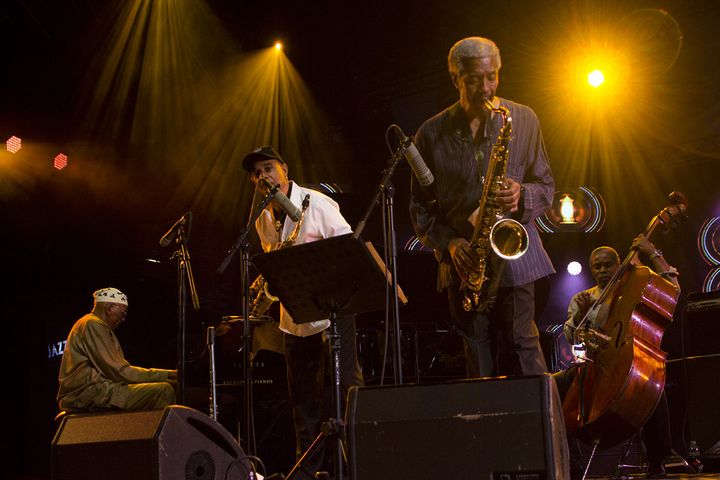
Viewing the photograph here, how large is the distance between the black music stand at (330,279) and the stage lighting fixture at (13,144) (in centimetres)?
591

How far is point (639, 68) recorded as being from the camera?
31.6 feet

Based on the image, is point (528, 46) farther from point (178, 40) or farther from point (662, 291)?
point (662, 291)

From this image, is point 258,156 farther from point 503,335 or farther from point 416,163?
point 503,335

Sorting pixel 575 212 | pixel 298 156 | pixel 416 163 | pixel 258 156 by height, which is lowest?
pixel 416 163

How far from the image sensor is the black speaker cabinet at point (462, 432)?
8.22 feet

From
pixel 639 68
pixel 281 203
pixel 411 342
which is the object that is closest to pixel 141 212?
pixel 411 342

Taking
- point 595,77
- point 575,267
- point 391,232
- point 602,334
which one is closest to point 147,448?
point 391,232

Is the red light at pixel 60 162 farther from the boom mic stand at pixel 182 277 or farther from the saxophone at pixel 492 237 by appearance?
the saxophone at pixel 492 237

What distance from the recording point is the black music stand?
358cm

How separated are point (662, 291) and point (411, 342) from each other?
2849 mm

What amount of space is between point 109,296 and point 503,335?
493cm

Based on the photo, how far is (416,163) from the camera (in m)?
3.55

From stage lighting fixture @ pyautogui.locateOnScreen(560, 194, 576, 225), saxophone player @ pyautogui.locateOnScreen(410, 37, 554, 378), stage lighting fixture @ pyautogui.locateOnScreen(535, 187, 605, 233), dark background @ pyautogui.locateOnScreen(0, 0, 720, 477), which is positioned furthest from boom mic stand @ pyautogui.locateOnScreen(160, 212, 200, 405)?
stage lighting fixture @ pyautogui.locateOnScreen(560, 194, 576, 225)

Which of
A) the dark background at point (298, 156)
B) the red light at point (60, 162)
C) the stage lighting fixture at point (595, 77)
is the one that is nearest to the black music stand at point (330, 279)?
the dark background at point (298, 156)
